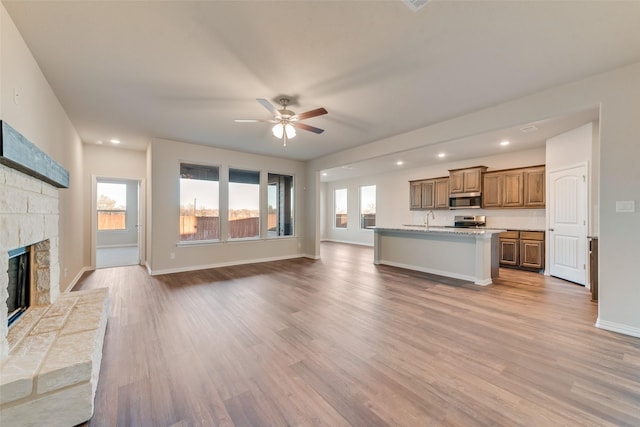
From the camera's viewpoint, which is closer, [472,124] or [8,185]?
[8,185]

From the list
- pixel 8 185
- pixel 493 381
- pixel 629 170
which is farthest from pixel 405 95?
pixel 8 185

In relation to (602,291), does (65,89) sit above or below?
above

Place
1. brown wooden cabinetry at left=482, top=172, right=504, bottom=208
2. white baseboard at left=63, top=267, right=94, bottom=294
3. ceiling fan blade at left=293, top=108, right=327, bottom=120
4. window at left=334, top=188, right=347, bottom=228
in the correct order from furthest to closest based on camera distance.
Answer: window at left=334, top=188, right=347, bottom=228, brown wooden cabinetry at left=482, top=172, right=504, bottom=208, white baseboard at left=63, top=267, right=94, bottom=294, ceiling fan blade at left=293, top=108, right=327, bottom=120

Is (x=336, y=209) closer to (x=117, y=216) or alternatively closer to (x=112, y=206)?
(x=117, y=216)

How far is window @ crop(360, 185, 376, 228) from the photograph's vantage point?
1006 cm

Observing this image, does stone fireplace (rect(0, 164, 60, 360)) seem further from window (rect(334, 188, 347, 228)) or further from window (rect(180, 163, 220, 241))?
window (rect(334, 188, 347, 228))

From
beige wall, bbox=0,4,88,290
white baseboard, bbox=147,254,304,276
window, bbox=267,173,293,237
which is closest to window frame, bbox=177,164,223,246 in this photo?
white baseboard, bbox=147,254,304,276

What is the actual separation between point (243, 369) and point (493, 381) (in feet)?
6.37

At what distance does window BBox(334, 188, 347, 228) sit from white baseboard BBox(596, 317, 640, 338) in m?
8.63

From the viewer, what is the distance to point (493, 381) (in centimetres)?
193

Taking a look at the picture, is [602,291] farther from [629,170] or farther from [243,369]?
[243,369]

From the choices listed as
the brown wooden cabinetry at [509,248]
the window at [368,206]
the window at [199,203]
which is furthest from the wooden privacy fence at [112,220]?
the brown wooden cabinetry at [509,248]

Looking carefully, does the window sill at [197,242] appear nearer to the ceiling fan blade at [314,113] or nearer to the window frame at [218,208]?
the window frame at [218,208]

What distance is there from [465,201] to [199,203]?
266 inches
